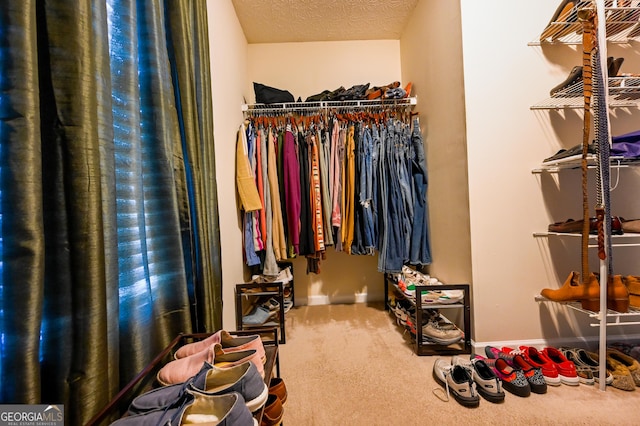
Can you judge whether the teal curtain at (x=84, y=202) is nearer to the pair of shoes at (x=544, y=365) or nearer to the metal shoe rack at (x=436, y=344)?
the metal shoe rack at (x=436, y=344)

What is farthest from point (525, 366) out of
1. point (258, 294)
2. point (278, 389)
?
point (258, 294)

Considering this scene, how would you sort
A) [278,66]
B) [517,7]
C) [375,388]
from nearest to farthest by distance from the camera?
[375,388] < [517,7] < [278,66]

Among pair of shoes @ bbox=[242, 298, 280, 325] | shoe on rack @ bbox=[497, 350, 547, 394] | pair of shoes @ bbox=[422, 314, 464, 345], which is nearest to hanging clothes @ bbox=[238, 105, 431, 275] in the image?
pair of shoes @ bbox=[242, 298, 280, 325]

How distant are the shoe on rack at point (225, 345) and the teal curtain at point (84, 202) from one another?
0.36 ft

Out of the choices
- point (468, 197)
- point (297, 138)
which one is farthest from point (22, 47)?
point (468, 197)

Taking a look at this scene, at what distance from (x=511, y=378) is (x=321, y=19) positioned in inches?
105

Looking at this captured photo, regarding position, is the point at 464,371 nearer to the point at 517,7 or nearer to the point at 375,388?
the point at 375,388

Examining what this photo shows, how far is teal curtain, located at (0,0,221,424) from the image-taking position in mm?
446

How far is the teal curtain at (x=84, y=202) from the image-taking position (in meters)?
0.45

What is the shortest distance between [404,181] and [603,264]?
1071mm

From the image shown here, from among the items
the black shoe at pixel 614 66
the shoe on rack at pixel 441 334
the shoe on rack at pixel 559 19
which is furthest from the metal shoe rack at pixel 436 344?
the shoe on rack at pixel 559 19

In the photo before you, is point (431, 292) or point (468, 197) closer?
point (468, 197)

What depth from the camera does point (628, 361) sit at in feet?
4.13

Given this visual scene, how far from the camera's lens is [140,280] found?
2.56ft
